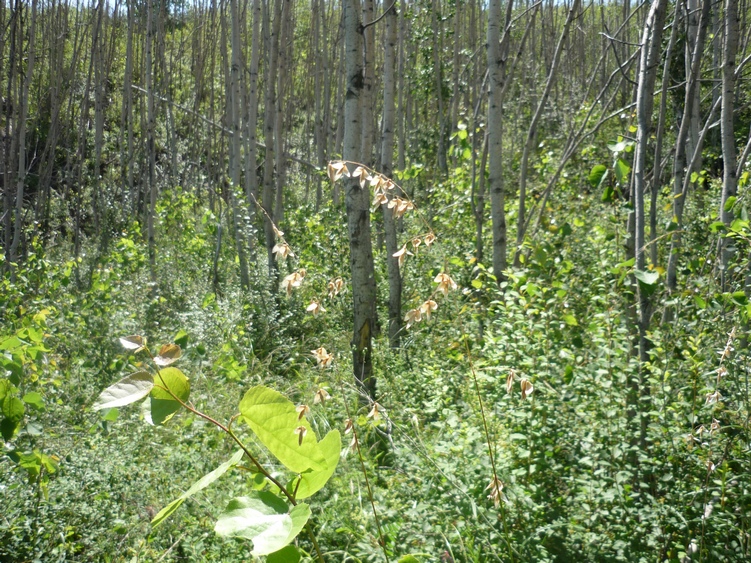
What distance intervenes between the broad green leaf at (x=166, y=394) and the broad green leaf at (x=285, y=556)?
0.47ft

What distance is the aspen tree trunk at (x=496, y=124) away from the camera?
430cm

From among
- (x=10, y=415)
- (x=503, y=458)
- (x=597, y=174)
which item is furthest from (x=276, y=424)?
(x=503, y=458)

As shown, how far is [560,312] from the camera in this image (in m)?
2.90

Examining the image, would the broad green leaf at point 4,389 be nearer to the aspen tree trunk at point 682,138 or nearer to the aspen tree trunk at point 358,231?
the aspen tree trunk at point 682,138

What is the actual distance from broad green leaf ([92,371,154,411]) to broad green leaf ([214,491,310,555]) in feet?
0.38

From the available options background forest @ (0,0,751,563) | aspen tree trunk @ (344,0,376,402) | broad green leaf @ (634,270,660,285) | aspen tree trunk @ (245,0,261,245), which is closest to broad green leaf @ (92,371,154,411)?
background forest @ (0,0,751,563)

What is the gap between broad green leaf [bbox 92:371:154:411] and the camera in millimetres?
508

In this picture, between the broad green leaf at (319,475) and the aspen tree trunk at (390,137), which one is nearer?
the broad green leaf at (319,475)

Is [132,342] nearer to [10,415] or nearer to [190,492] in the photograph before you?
[190,492]

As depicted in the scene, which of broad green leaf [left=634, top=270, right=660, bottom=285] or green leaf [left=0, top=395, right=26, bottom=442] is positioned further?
broad green leaf [left=634, top=270, right=660, bottom=285]

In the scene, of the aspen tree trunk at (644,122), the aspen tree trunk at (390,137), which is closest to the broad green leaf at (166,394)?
the aspen tree trunk at (644,122)

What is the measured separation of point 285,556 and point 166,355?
203 millimetres

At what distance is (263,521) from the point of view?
0.50 meters

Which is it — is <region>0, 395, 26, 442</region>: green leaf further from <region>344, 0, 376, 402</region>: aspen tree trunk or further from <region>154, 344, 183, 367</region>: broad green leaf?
<region>344, 0, 376, 402</region>: aspen tree trunk
